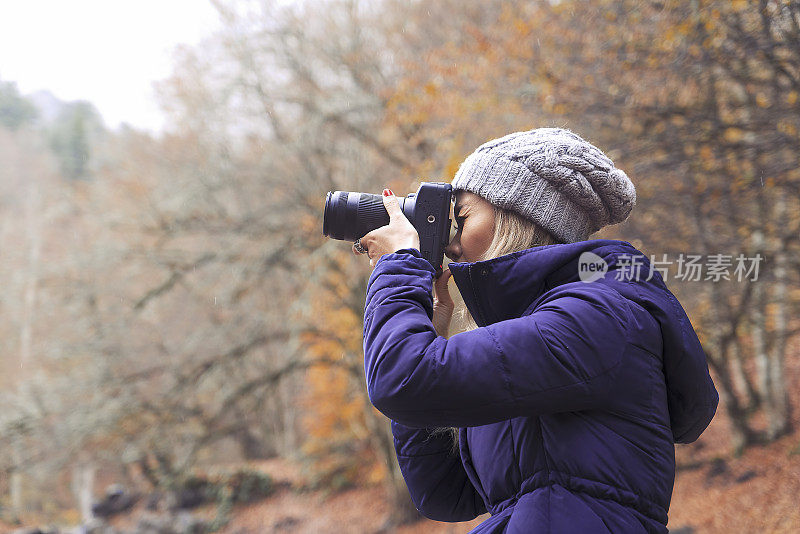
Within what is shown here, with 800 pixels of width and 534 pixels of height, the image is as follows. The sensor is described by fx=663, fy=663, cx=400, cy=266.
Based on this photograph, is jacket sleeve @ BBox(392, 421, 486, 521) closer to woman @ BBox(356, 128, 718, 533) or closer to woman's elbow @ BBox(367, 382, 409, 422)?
woman @ BBox(356, 128, 718, 533)

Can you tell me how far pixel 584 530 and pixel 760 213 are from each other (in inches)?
214

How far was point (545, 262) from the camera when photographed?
1220 mm

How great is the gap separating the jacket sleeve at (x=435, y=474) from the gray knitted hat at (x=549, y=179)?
0.58 meters

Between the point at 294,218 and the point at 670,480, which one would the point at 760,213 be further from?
the point at 294,218

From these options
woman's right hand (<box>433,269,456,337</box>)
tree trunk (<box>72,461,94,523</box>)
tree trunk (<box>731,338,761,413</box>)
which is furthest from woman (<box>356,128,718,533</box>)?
tree trunk (<box>72,461,94,523</box>)

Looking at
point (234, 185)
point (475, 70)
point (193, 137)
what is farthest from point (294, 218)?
point (475, 70)

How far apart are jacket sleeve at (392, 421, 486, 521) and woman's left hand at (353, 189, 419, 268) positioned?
443 mm

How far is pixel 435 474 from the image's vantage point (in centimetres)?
156

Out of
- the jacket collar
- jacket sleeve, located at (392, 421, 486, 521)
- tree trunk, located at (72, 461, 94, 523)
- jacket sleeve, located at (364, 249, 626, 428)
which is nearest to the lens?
jacket sleeve, located at (364, 249, 626, 428)

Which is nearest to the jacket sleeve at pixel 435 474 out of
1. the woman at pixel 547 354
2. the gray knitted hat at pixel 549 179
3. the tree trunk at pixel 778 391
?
the woman at pixel 547 354

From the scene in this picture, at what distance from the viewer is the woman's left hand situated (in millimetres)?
1388

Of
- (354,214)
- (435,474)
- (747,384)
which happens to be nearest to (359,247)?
(354,214)

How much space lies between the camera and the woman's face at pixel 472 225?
141 centimetres

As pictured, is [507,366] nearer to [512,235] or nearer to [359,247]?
[512,235]
